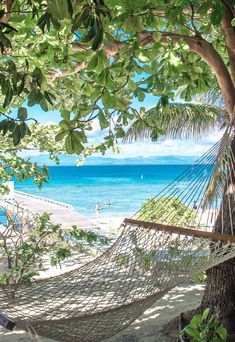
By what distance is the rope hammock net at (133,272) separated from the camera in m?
1.53

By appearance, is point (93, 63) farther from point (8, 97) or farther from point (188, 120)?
point (188, 120)

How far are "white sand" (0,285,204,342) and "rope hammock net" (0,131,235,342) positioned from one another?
15.4 inches

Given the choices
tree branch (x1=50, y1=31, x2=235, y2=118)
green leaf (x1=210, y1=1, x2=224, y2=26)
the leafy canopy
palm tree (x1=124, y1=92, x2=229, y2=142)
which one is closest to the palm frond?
palm tree (x1=124, y1=92, x2=229, y2=142)

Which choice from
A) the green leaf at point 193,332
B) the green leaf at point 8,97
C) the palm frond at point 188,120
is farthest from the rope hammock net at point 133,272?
the palm frond at point 188,120

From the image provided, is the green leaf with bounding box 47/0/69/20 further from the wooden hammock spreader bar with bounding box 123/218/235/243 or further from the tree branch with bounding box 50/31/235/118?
the tree branch with bounding box 50/31/235/118

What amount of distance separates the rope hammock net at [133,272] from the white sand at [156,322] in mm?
392

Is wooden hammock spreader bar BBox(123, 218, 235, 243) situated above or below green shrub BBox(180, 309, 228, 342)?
above

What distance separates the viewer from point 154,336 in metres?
2.35

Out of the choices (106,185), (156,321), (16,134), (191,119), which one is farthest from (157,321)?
(106,185)

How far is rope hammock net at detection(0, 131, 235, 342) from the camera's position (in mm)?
1527

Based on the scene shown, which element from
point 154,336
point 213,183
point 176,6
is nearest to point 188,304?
point 154,336

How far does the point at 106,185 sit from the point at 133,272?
92.5ft

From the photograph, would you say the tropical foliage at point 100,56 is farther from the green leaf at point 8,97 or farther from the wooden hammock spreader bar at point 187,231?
the wooden hammock spreader bar at point 187,231

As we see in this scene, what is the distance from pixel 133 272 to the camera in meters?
1.88
